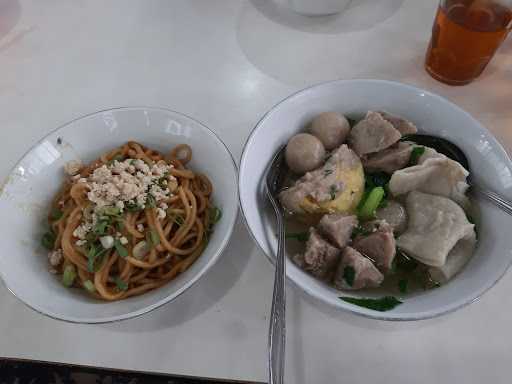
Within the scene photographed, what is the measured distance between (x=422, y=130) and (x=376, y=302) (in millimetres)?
539

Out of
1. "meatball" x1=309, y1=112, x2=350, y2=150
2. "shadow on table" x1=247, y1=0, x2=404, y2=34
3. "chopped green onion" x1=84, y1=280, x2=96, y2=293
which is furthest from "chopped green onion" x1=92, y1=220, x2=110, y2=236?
"shadow on table" x1=247, y1=0, x2=404, y2=34

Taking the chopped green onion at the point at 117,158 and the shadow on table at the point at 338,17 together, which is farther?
the shadow on table at the point at 338,17

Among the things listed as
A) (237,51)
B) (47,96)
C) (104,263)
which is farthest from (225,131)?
(47,96)

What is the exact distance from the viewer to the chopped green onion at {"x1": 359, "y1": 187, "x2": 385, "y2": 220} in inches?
42.2

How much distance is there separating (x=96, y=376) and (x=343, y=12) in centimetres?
165

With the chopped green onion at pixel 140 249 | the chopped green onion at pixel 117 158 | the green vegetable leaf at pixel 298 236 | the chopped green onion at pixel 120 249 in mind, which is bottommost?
the green vegetable leaf at pixel 298 236

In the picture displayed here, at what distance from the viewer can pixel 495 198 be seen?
0.97 meters

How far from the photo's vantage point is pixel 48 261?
3.51 feet

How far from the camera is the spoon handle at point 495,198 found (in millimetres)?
933

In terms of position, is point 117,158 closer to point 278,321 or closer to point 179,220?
point 179,220

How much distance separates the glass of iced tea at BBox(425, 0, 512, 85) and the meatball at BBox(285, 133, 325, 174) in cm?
63

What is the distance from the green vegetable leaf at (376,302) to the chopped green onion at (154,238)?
1.58 feet

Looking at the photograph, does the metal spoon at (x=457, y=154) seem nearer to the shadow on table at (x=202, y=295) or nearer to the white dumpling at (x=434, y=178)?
the white dumpling at (x=434, y=178)

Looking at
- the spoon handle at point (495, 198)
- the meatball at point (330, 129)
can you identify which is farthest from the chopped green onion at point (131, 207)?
the spoon handle at point (495, 198)
